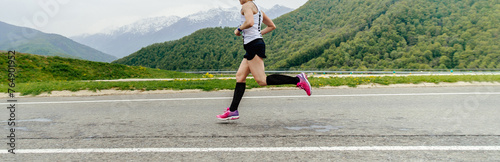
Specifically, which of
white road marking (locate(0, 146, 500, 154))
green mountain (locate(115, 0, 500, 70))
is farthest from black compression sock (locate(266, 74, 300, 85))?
green mountain (locate(115, 0, 500, 70))

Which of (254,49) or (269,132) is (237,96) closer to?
(254,49)

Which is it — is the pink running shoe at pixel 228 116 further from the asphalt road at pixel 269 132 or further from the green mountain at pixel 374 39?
the green mountain at pixel 374 39

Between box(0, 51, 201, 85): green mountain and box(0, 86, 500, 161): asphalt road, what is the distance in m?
20.4

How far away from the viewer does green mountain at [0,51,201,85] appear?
23.0 meters

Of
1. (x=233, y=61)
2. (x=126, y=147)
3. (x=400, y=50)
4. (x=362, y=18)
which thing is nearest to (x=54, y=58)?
(x=126, y=147)

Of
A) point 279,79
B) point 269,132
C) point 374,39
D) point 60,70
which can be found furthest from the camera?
point 374,39

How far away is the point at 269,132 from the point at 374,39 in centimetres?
10685

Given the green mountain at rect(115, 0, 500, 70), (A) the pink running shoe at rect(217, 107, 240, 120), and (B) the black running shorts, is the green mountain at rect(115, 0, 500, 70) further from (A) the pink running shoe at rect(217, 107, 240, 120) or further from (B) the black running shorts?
(A) the pink running shoe at rect(217, 107, 240, 120)

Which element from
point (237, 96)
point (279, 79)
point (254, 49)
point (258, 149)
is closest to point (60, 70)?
point (237, 96)

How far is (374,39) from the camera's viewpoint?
10212cm

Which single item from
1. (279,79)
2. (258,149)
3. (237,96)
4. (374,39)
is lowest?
(258,149)

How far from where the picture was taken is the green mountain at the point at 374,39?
84000 millimetres

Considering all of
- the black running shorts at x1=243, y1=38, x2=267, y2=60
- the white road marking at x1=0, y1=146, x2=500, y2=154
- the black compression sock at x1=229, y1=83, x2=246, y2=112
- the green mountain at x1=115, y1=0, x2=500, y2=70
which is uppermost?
the green mountain at x1=115, y1=0, x2=500, y2=70

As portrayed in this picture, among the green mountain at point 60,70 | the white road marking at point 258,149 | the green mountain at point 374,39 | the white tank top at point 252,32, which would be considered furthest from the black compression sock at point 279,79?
the green mountain at point 374,39
